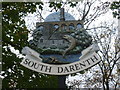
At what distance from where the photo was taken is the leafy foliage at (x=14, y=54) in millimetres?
6262

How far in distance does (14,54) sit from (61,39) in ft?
6.72

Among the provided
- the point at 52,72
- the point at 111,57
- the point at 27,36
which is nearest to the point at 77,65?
the point at 52,72

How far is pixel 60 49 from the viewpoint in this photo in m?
4.77

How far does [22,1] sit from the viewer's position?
6629 mm

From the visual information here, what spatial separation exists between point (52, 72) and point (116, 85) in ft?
38.1

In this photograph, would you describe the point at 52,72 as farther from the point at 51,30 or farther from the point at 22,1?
the point at 22,1

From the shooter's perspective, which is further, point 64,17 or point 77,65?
point 64,17

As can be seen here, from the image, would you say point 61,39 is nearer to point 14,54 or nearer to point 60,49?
point 60,49

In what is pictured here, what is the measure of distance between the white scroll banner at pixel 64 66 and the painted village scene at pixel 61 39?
4.6 inches

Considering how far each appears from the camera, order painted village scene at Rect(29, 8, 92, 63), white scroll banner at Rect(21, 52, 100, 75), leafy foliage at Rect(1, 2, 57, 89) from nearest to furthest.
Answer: white scroll banner at Rect(21, 52, 100, 75) → painted village scene at Rect(29, 8, 92, 63) → leafy foliage at Rect(1, 2, 57, 89)

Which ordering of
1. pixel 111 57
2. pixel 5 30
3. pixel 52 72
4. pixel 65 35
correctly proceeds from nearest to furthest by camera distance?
Answer: pixel 52 72, pixel 65 35, pixel 5 30, pixel 111 57

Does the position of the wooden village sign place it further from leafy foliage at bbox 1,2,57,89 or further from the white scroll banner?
leafy foliage at bbox 1,2,57,89

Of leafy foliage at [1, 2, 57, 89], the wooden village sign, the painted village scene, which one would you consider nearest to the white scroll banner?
the wooden village sign

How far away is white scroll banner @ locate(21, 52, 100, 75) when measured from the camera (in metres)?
4.54
